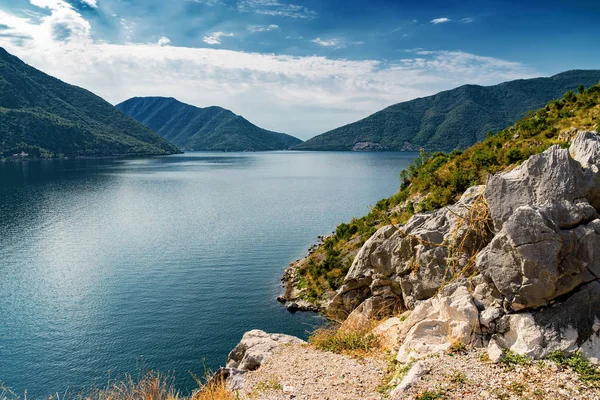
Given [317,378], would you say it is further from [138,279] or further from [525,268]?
[138,279]

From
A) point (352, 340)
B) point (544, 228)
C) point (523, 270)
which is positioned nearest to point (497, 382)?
point (523, 270)

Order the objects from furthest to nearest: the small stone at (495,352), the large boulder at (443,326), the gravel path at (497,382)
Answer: the large boulder at (443,326) < the small stone at (495,352) < the gravel path at (497,382)

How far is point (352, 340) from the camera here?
14.0m

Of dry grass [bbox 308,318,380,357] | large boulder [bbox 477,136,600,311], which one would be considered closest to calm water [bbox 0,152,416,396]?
dry grass [bbox 308,318,380,357]

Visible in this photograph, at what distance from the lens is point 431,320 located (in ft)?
39.0

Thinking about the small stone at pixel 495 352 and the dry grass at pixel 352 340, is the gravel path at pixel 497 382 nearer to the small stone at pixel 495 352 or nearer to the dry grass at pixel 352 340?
the small stone at pixel 495 352

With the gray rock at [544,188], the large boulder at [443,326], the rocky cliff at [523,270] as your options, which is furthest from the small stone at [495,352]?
the gray rock at [544,188]

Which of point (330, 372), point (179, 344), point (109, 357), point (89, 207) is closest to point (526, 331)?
point (330, 372)

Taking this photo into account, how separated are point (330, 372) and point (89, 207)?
79040mm

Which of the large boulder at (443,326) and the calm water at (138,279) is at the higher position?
the large boulder at (443,326)

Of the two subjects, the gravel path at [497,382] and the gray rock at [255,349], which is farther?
the gray rock at [255,349]

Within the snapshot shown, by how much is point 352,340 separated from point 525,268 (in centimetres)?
625

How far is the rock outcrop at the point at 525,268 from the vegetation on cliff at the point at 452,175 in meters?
16.8

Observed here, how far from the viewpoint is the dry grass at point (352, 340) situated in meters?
13.4
